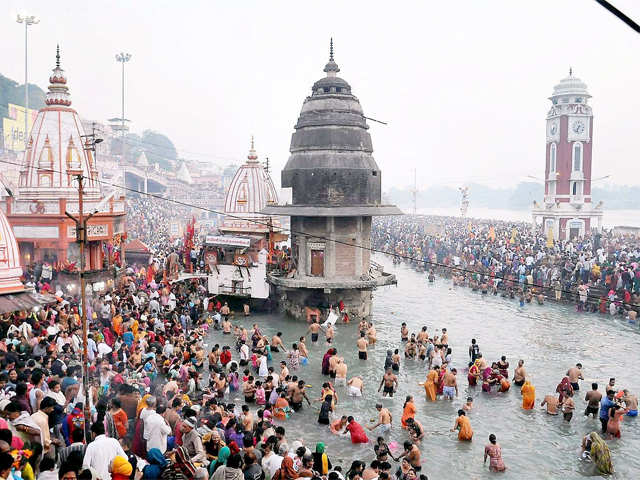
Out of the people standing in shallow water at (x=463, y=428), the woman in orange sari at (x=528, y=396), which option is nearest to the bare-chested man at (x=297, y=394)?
the people standing in shallow water at (x=463, y=428)

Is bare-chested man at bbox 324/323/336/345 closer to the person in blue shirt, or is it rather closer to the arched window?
the person in blue shirt

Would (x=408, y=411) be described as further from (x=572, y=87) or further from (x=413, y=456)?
(x=572, y=87)

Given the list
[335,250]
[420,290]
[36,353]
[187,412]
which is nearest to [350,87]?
[335,250]

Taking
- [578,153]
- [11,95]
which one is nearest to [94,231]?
[578,153]

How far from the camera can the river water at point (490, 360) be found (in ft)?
40.4

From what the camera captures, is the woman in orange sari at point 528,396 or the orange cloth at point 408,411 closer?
the orange cloth at point 408,411

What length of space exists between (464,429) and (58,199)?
19.7 m

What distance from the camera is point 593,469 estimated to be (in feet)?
38.6

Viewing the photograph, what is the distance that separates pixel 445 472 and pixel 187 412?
546cm

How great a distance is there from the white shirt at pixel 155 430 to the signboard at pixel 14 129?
66673mm

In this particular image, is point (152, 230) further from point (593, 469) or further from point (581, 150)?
point (593, 469)

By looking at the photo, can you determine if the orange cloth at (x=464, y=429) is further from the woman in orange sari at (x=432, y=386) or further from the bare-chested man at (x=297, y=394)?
the bare-chested man at (x=297, y=394)

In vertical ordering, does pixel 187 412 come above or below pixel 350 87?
below

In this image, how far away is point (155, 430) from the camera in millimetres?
8586
